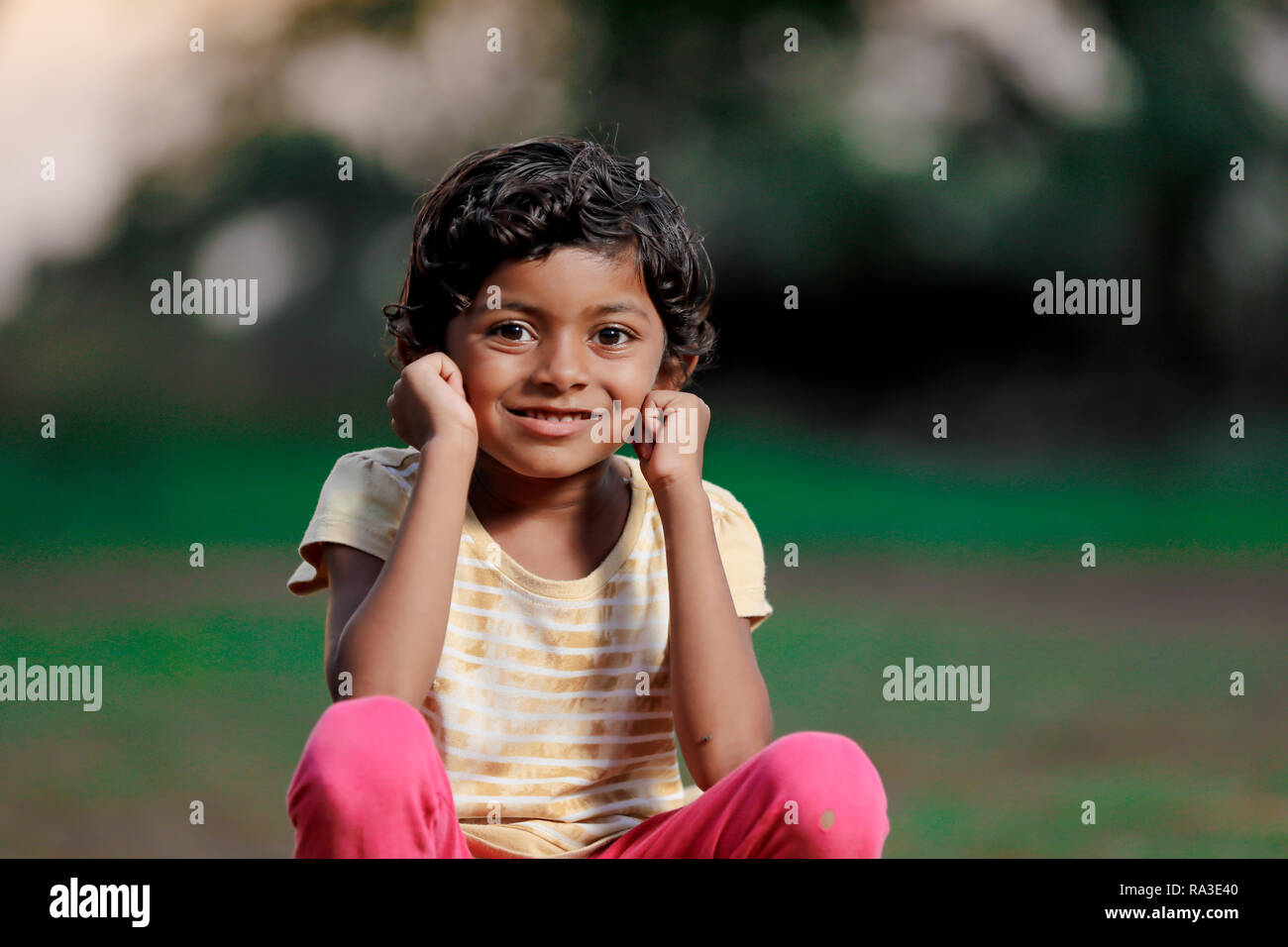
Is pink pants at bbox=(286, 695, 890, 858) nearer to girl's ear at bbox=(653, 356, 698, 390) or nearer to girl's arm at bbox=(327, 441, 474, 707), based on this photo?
girl's arm at bbox=(327, 441, 474, 707)

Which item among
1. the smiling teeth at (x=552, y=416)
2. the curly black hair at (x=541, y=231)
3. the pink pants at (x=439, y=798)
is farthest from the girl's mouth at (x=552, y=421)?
the pink pants at (x=439, y=798)

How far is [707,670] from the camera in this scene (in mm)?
952

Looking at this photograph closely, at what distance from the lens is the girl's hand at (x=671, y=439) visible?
1.00 metres

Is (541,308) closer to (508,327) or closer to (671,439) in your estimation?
(508,327)

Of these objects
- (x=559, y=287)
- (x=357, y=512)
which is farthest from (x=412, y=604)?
(x=559, y=287)

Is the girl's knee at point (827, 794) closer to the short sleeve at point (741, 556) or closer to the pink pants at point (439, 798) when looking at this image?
the pink pants at point (439, 798)

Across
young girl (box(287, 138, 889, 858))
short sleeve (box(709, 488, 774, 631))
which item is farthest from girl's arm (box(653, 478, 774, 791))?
short sleeve (box(709, 488, 774, 631))

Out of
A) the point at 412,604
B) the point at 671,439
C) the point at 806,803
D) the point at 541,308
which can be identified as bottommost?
the point at 806,803

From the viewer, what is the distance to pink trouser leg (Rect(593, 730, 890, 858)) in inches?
31.9

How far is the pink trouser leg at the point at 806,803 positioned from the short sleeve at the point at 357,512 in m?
0.34

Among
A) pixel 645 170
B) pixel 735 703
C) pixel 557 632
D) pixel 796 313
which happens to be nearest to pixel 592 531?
pixel 557 632

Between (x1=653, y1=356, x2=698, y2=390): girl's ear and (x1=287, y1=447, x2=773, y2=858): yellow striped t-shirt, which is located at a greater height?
(x1=653, y1=356, x2=698, y2=390): girl's ear

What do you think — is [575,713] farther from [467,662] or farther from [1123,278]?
[1123,278]

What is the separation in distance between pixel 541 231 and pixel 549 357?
0.10 meters
